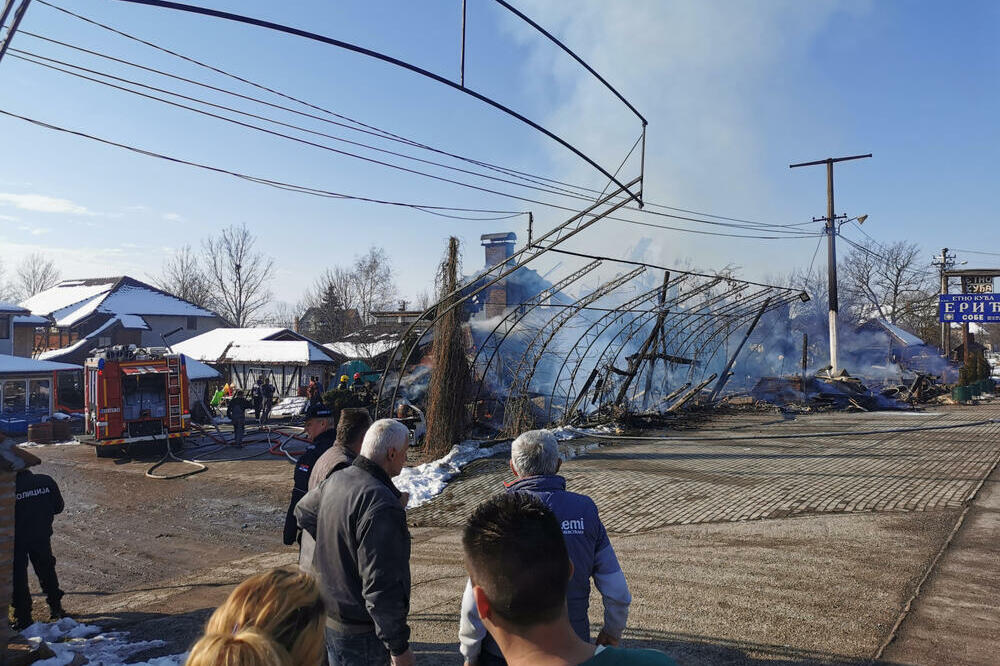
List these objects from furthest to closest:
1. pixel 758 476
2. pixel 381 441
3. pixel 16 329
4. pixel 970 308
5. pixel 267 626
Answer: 1. pixel 16 329
2. pixel 970 308
3. pixel 758 476
4. pixel 381 441
5. pixel 267 626

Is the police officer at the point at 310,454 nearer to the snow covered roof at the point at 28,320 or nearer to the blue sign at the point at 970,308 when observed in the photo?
the snow covered roof at the point at 28,320

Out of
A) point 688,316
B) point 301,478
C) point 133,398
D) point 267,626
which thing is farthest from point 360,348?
point 267,626

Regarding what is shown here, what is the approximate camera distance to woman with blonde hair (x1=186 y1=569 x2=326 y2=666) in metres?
1.48

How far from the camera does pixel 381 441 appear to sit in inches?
134

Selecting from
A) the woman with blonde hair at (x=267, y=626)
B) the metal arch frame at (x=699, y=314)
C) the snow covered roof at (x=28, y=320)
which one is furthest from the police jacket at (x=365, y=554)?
the snow covered roof at (x=28, y=320)

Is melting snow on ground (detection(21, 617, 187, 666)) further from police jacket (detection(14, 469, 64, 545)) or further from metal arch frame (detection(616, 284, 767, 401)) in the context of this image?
metal arch frame (detection(616, 284, 767, 401))

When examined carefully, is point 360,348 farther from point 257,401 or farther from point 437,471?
point 437,471

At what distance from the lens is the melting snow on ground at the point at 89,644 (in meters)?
5.21

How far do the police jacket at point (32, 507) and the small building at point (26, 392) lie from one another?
20.0 m

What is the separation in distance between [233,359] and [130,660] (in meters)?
26.1

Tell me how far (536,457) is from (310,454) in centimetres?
275

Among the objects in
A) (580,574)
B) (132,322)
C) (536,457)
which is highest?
(132,322)

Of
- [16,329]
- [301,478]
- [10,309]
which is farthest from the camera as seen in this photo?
[16,329]

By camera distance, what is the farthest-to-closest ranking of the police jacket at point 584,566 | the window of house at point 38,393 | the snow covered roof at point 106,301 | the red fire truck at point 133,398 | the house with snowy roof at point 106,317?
the snow covered roof at point 106,301 → the house with snowy roof at point 106,317 → the window of house at point 38,393 → the red fire truck at point 133,398 → the police jacket at point 584,566
